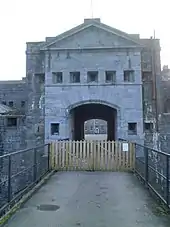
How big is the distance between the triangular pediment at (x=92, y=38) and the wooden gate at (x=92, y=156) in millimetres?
7489

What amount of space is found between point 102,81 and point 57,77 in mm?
2829

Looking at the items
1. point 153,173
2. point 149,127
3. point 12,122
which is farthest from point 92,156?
point 12,122

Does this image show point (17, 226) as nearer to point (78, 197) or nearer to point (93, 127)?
point (78, 197)

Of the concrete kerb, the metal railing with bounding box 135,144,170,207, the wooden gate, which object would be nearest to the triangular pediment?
the metal railing with bounding box 135,144,170,207

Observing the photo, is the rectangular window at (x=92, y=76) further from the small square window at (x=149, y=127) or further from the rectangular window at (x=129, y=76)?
the small square window at (x=149, y=127)

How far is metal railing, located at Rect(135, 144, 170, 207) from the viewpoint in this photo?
576 centimetres

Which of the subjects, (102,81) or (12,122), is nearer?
(102,81)

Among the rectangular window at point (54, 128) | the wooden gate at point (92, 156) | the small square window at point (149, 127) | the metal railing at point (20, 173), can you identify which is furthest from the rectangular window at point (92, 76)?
the wooden gate at point (92, 156)

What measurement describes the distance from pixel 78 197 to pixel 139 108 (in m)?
11.2

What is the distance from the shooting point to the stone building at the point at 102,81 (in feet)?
57.1

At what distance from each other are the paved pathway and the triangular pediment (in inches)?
405

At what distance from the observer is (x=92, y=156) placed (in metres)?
11.9

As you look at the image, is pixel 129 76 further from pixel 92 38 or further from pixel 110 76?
pixel 92 38

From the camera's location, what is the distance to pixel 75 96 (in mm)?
17547
